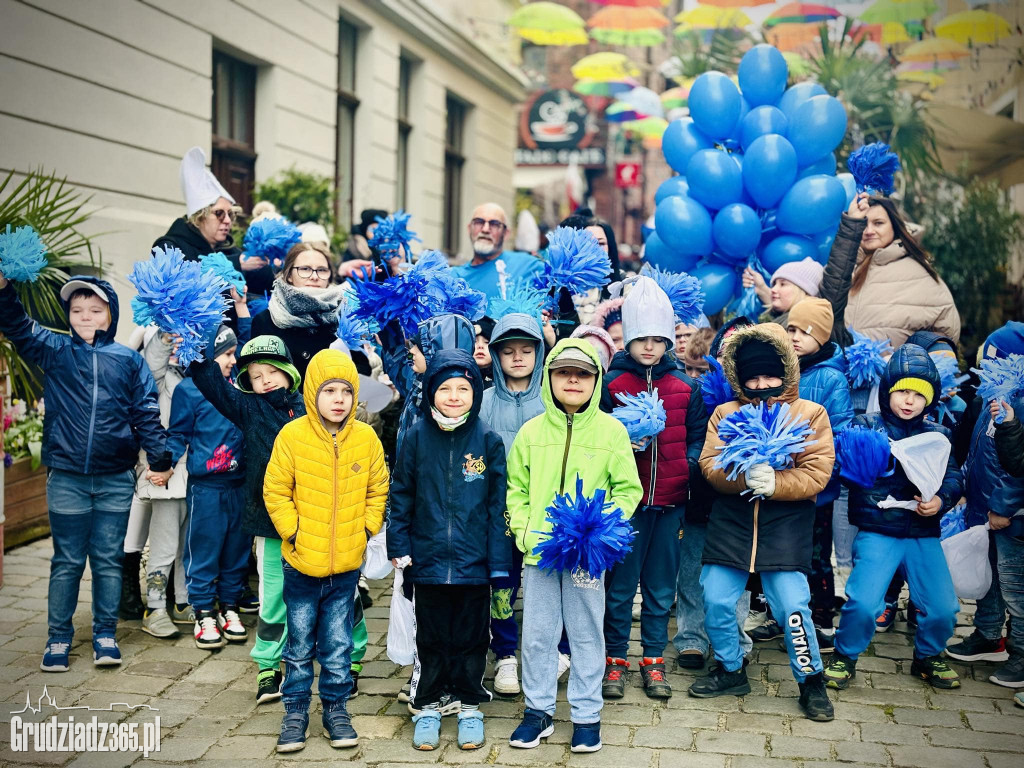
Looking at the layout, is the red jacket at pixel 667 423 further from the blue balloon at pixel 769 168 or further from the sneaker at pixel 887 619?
the blue balloon at pixel 769 168

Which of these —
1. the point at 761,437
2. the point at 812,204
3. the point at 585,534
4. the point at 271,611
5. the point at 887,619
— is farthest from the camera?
the point at 812,204

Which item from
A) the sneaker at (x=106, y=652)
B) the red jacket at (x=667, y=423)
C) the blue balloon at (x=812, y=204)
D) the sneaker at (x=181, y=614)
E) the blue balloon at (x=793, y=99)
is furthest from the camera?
the blue balloon at (x=793, y=99)

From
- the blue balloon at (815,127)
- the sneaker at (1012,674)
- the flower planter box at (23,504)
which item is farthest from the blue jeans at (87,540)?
the blue balloon at (815,127)

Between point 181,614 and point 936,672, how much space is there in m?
3.90

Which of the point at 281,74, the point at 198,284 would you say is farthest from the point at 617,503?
the point at 281,74

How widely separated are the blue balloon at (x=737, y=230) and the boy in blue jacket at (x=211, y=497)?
117 inches

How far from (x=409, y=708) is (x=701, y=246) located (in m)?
3.38

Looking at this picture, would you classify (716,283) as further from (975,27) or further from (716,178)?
(975,27)

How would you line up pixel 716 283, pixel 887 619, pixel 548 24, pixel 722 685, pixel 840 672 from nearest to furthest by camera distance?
pixel 722 685
pixel 840 672
pixel 887 619
pixel 716 283
pixel 548 24

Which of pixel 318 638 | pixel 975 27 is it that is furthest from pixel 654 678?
pixel 975 27

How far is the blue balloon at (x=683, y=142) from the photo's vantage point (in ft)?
21.7

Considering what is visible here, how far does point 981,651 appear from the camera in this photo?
494 centimetres

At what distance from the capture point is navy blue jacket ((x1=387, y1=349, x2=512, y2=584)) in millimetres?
4074

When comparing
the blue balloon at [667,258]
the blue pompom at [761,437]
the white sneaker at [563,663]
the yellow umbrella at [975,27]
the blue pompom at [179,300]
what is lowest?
the white sneaker at [563,663]
